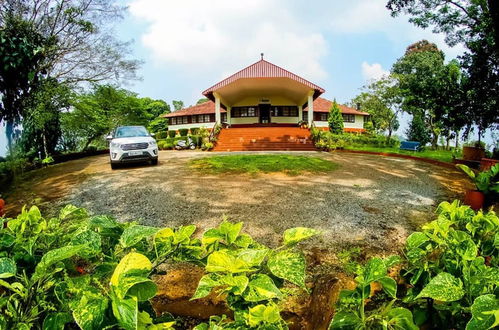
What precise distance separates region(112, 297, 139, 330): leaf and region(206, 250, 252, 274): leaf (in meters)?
0.20

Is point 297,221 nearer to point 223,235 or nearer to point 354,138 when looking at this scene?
point 223,235

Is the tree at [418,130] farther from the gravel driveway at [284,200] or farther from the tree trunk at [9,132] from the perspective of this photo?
the tree trunk at [9,132]

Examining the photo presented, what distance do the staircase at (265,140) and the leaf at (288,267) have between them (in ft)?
62.3

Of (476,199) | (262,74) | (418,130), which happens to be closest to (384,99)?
(418,130)

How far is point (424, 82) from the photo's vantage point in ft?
51.6

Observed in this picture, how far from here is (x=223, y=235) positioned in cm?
97

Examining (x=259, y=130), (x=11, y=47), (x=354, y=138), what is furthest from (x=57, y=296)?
(x=354, y=138)

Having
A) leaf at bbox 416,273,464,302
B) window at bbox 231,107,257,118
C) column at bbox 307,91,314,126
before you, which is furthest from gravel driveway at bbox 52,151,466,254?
window at bbox 231,107,257,118

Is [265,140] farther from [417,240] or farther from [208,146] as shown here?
[417,240]

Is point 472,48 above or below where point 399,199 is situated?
above

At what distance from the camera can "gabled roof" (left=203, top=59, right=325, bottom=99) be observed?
2181cm

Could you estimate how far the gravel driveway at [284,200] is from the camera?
4844 millimetres

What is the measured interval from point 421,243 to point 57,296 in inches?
47.5

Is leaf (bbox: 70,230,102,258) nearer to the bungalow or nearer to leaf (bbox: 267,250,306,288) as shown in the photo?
leaf (bbox: 267,250,306,288)
